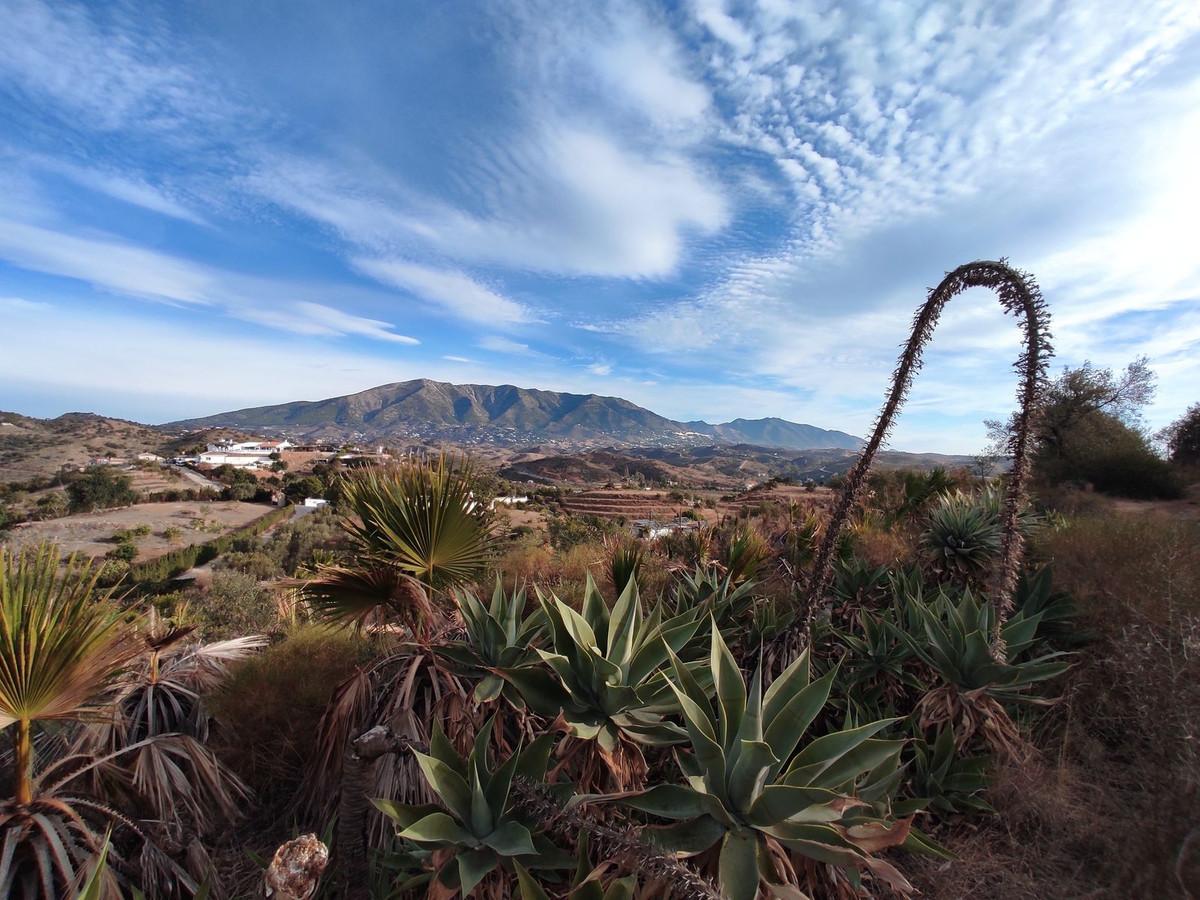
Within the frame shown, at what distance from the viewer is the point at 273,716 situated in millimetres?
4070

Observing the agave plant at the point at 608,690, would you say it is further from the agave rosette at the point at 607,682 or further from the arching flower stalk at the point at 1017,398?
the arching flower stalk at the point at 1017,398

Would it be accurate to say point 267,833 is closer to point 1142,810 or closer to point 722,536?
point 1142,810

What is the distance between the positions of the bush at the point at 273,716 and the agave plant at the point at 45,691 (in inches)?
54.9

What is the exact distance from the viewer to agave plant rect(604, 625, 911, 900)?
1681mm

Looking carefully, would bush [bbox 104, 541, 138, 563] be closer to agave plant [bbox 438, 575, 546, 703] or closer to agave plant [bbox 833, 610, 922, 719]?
agave plant [bbox 438, 575, 546, 703]

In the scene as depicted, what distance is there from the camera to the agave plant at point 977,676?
312cm

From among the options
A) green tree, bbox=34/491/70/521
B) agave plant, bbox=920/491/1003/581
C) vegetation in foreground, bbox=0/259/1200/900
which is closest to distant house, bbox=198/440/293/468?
green tree, bbox=34/491/70/521

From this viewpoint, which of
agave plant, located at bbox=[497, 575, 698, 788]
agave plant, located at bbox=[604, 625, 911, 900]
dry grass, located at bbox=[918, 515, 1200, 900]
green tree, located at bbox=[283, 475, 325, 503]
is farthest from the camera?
green tree, located at bbox=[283, 475, 325, 503]

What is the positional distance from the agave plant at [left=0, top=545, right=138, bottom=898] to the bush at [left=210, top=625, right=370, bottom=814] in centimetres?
139

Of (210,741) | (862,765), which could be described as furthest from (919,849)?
(210,741)

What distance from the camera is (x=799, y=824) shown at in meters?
1.75

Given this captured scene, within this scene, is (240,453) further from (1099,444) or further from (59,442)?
(1099,444)

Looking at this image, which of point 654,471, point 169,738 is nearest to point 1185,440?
point 169,738

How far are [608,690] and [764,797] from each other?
0.82 m
